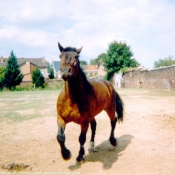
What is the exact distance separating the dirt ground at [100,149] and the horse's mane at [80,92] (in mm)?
1223

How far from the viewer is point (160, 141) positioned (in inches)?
233

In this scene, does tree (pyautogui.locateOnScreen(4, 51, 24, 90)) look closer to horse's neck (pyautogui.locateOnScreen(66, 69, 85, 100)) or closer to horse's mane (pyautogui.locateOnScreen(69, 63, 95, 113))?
horse's mane (pyautogui.locateOnScreen(69, 63, 95, 113))

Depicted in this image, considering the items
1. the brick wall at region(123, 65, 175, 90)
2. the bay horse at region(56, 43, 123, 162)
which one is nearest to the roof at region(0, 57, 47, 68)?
the brick wall at region(123, 65, 175, 90)

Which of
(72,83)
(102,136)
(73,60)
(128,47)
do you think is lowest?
(102,136)

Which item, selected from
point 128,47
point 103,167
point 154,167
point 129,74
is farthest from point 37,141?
point 128,47

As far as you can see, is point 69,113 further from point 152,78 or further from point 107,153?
point 152,78

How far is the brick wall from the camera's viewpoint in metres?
23.2

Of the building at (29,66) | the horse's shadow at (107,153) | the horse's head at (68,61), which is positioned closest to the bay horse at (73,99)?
the horse's head at (68,61)

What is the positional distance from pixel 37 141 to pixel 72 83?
295 cm

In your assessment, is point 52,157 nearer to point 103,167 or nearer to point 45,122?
point 103,167

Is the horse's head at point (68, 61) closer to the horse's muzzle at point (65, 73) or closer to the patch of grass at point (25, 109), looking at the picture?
the horse's muzzle at point (65, 73)

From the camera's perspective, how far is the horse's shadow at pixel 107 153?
4.52 meters

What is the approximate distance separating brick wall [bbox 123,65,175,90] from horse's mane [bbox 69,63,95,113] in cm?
2003

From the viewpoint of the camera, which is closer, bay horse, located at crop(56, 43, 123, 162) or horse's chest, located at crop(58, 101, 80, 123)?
bay horse, located at crop(56, 43, 123, 162)
